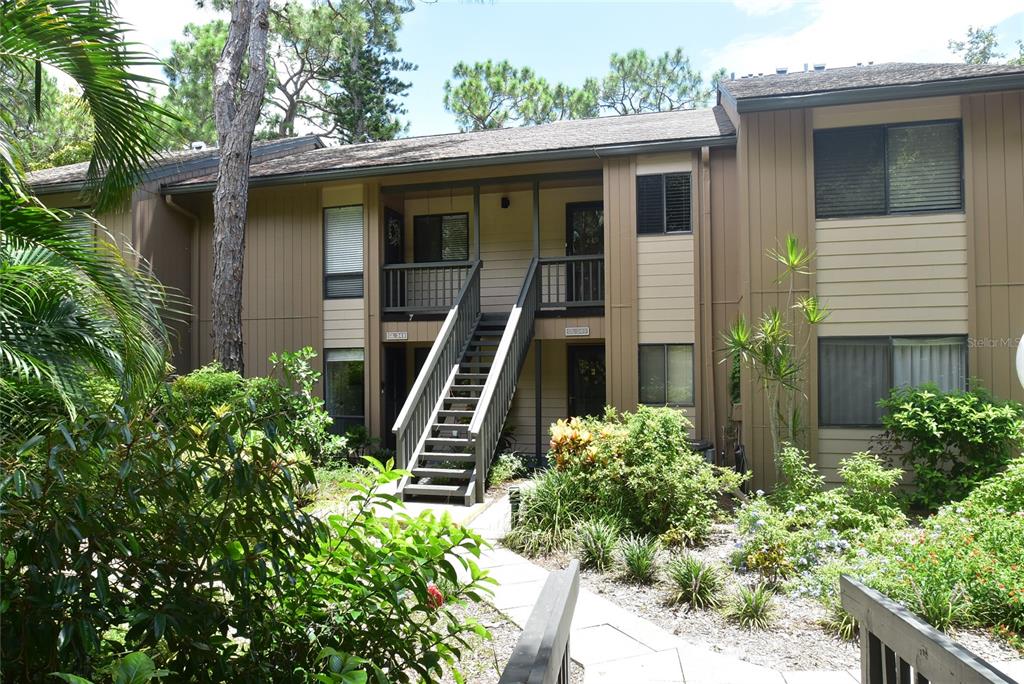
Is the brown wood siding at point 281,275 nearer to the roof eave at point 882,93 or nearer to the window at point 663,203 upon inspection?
the window at point 663,203

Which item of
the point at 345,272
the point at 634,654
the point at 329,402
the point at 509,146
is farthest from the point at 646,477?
the point at 345,272

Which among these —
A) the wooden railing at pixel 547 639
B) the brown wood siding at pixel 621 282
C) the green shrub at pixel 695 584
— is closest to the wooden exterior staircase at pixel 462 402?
the brown wood siding at pixel 621 282

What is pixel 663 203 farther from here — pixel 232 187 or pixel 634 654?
pixel 634 654

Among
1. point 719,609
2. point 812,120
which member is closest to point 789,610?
point 719,609

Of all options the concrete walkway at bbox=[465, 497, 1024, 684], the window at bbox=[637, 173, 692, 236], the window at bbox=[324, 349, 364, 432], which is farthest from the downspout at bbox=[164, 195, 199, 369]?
the concrete walkway at bbox=[465, 497, 1024, 684]

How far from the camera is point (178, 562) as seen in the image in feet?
6.44

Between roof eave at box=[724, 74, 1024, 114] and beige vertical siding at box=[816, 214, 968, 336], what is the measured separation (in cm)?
155

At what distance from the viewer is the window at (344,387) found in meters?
12.9

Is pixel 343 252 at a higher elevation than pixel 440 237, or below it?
below

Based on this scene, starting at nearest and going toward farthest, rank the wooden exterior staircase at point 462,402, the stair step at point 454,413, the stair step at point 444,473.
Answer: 1. the stair step at point 444,473
2. the wooden exterior staircase at point 462,402
3. the stair step at point 454,413

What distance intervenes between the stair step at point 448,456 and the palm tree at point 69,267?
5.43m

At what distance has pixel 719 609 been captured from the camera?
5281 mm

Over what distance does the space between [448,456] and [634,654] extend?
17.0 feet

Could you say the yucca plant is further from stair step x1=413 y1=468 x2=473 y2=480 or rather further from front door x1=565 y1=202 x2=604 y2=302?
front door x1=565 y1=202 x2=604 y2=302
